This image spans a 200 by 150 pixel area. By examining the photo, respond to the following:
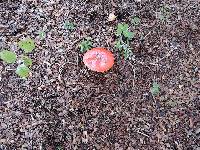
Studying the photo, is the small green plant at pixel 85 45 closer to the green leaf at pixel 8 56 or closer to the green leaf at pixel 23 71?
the green leaf at pixel 23 71

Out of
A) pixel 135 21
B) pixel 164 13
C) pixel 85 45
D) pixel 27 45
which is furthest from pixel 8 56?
pixel 164 13

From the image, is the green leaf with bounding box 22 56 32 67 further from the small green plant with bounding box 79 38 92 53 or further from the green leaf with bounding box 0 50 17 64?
the small green plant with bounding box 79 38 92 53

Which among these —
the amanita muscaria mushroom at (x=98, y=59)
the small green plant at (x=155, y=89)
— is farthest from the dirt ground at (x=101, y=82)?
the amanita muscaria mushroom at (x=98, y=59)

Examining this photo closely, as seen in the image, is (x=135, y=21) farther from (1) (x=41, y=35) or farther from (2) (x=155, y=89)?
(1) (x=41, y=35)

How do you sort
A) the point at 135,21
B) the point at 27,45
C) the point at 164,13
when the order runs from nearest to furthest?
1. the point at 27,45
2. the point at 135,21
3. the point at 164,13

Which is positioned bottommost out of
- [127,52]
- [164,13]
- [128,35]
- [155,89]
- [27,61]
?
[155,89]

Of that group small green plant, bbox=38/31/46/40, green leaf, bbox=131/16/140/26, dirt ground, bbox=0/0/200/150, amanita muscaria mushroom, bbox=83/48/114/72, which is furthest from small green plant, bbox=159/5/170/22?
small green plant, bbox=38/31/46/40
